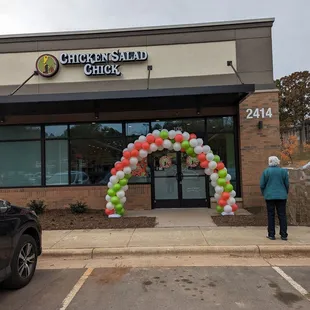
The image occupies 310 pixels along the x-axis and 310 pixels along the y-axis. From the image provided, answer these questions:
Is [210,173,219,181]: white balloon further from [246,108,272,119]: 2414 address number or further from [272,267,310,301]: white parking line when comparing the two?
[272,267,310,301]: white parking line


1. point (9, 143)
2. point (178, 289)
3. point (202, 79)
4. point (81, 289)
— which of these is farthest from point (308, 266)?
point (9, 143)

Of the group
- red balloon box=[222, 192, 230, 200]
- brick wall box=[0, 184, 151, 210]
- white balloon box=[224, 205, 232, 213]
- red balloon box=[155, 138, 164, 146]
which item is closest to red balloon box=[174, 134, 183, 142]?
red balloon box=[155, 138, 164, 146]

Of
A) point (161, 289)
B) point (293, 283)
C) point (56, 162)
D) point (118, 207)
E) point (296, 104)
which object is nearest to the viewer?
point (161, 289)

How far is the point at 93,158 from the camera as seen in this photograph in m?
12.5

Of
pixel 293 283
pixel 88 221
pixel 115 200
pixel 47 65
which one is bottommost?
pixel 293 283

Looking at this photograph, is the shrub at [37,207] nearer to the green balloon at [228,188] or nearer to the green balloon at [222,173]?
the green balloon at [222,173]

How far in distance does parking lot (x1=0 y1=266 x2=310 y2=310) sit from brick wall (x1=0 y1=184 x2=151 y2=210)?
236 inches

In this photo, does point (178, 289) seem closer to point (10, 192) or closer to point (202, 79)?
point (202, 79)

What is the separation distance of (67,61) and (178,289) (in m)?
9.63

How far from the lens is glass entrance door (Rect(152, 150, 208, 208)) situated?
40.1ft

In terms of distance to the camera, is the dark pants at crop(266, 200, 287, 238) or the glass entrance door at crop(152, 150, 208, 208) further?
the glass entrance door at crop(152, 150, 208, 208)

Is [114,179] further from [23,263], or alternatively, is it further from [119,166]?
[23,263]

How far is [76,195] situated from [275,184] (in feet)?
23.4

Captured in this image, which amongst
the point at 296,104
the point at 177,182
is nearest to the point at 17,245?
the point at 177,182
